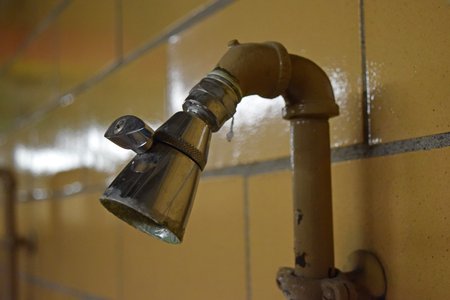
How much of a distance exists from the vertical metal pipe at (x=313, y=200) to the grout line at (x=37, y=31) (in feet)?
2.99

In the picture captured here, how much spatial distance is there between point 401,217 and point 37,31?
1267mm

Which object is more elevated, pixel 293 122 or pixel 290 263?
pixel 293 122

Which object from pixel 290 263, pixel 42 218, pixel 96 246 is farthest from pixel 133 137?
pixel 42 218

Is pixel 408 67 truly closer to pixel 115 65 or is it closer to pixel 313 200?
pixel 313 200

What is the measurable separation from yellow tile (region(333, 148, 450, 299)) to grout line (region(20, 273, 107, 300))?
65 centimetres

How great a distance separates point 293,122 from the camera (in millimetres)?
479

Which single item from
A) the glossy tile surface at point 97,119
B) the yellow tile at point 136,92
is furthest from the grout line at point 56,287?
the yellow tile at point 136,92

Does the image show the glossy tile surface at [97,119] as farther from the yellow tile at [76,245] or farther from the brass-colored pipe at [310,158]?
the brass-colored pipe at [310,158]

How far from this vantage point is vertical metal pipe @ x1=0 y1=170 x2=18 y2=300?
1.51 metres

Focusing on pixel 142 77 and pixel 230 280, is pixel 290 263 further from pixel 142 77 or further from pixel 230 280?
pixel 142 77

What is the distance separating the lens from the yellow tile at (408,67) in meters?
0.43

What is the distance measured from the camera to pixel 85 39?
3.74 feet

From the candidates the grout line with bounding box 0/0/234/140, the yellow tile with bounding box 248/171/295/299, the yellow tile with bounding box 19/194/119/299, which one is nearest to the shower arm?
the yellow tile with bounding box 248/171/295/299

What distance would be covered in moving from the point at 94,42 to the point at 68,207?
0.36m
